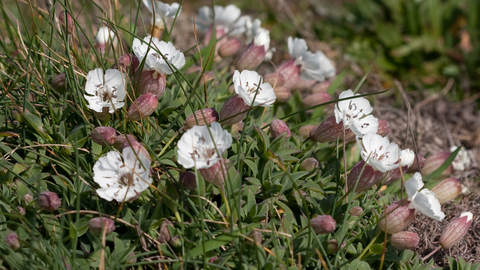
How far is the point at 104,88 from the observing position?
1.60 m

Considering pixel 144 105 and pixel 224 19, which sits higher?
pixel 224 19

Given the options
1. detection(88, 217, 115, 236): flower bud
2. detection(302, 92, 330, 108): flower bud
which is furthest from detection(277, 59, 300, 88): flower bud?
detection(88, 217, 115, 236): flower bud

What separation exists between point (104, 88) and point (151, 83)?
0.19 metres

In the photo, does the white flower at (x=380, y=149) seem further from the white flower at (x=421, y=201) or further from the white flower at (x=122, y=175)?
the white flower at (x=122, y=175)

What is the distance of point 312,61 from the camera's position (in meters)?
2.22

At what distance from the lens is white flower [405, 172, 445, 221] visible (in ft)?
4.69

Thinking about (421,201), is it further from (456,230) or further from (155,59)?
(155,59)

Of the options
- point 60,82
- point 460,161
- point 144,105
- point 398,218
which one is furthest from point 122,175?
point 460,161

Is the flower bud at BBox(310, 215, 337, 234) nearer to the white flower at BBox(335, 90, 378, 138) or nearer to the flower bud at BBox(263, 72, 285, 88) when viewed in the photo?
the white flower at BBox(335, 90, 378, 138)

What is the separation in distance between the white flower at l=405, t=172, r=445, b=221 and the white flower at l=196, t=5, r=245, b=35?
58.3 inches

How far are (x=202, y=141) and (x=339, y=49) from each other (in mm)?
2515

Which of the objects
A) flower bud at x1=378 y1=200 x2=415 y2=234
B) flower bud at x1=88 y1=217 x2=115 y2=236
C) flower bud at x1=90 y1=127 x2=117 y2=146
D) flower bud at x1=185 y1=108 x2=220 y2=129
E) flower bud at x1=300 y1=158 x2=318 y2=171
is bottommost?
flower bud at x1=378 y1=200 x2=415 y2=234

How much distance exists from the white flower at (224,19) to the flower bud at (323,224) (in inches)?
57.1

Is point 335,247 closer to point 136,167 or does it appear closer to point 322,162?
point 322,162
